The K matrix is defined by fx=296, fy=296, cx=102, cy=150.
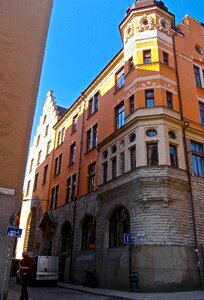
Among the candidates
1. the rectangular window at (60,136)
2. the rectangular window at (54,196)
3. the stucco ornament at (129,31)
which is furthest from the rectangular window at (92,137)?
the stucco ornament at (129,31)

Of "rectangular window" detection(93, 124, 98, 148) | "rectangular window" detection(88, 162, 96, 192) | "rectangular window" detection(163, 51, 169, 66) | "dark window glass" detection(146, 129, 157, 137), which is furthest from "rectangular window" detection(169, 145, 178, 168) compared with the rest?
"rectangular window" detection(93, 124, 98, 148)

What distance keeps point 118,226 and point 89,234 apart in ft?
13.4

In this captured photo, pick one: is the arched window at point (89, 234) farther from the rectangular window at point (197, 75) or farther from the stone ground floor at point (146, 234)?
the rectangular window at point (197, 75)

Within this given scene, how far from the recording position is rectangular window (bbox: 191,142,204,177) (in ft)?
64.6

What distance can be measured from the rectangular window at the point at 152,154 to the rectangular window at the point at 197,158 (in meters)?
2.99

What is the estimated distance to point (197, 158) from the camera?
20.1 meters

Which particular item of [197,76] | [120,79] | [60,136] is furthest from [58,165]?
[197,76]

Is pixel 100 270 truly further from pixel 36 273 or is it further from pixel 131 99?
pixel 131 99

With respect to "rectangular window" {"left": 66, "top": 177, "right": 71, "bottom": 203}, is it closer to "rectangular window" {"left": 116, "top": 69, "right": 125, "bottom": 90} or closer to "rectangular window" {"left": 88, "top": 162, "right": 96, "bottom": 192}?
"rectangular window" {"left": 88, "top": 162, "right": 96, "bottom": 192}

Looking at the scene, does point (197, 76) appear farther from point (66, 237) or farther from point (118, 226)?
point (66, 237)

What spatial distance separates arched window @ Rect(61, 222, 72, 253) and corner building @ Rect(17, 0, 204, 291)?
9 centimetres

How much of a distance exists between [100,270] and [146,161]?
25.6 feet

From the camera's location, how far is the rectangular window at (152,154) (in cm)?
1827

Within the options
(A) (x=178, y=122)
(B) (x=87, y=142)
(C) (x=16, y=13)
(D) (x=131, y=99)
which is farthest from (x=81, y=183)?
(C) (x=16, y=13)
